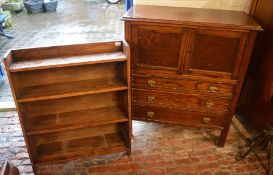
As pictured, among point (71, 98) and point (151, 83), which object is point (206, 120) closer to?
point (151, 83)

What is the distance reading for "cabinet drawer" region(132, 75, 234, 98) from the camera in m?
2.07

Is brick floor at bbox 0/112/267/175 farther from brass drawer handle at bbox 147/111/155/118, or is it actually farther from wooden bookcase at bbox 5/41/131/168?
brass drawer handle at bbox 147/111/155/118

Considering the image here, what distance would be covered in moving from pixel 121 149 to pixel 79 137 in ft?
1.36

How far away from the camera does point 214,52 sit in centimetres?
196

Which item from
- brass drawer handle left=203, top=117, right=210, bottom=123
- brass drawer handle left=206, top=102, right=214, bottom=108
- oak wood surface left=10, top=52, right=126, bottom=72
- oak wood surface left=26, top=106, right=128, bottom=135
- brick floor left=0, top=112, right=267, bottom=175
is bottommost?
brick floor left=0, top=112, right=267, bottom=175

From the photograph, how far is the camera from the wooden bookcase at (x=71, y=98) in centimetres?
179

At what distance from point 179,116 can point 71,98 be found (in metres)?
0.97

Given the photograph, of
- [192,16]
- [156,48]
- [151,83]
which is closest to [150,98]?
[151,83]

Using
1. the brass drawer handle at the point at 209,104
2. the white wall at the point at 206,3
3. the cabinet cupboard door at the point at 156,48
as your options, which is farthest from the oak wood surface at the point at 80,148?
the white wall at the point at 206,3

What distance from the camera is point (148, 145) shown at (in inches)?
95.0

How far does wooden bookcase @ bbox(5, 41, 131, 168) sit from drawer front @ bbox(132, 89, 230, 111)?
194 mm

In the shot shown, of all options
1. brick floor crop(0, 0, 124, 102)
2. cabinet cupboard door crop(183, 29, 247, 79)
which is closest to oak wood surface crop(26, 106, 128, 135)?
cabinet cupboard door crop(183, 29, 247, 79)

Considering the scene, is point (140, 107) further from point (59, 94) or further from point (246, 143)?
point (246, 143)

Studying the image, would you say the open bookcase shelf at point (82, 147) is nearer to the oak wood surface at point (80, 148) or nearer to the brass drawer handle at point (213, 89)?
the oak wood surface at point (80, 148)
